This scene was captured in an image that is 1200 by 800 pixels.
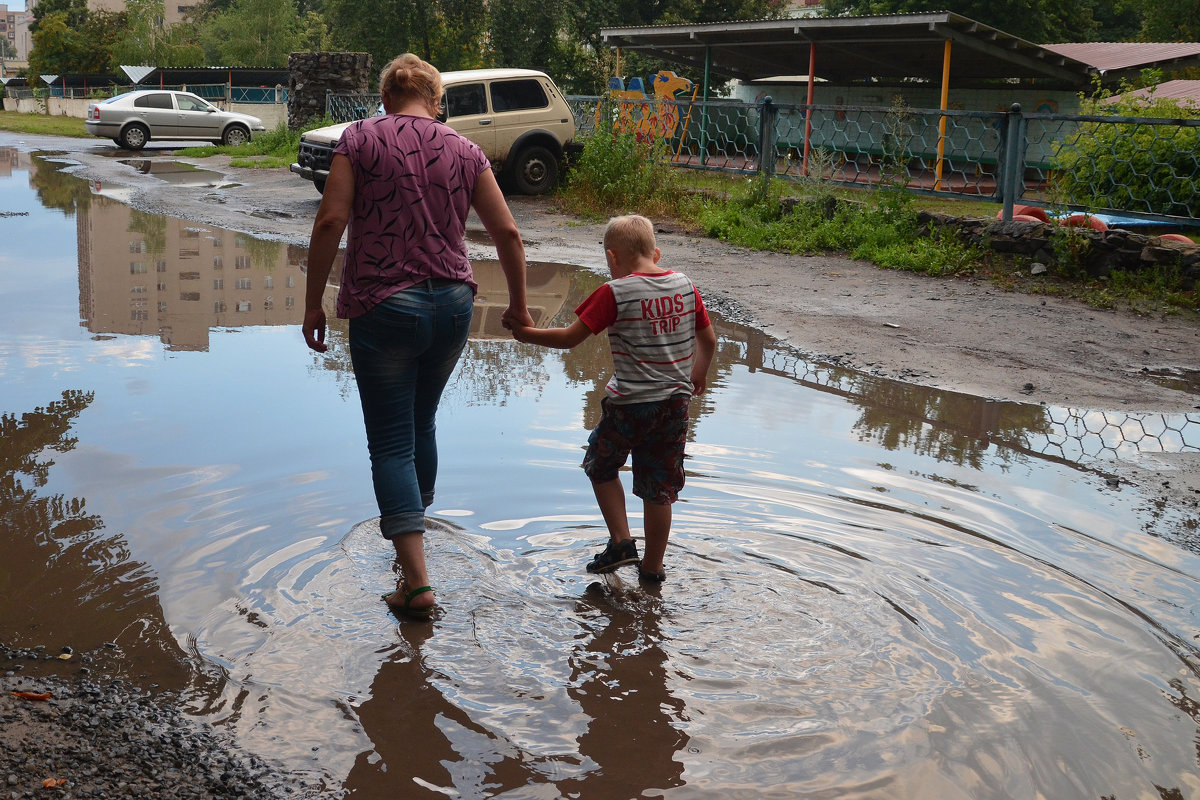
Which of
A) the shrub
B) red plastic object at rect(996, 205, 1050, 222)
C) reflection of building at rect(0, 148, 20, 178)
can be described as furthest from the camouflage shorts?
reflection of building at rect(0, 148, 20, 178)

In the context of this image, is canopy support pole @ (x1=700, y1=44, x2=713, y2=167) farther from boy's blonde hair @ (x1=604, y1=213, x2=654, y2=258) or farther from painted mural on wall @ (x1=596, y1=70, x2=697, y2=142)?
boy's blonde hair @ (x1=604, y1=213, x2=654, y2=258)

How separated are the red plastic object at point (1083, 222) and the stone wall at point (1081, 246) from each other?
104 millimetres

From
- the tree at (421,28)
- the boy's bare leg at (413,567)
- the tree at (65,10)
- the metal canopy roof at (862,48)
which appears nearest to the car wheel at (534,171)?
the metal canopy roof at (862,48)

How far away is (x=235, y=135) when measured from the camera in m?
28.2

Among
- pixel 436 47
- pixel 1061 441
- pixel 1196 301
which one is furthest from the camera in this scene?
pixel 436 47

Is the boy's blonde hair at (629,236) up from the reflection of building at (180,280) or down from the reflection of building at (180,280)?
up

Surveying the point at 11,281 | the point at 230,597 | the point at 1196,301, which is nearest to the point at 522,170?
the point at 11,281

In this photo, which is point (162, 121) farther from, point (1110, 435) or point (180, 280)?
point (1110, 435)

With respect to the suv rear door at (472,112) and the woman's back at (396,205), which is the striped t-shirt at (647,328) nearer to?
the woman's back at (396,205)

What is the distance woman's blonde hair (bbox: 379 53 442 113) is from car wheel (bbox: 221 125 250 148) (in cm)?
2662

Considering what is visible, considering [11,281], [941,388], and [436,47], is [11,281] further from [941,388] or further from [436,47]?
[436,47]

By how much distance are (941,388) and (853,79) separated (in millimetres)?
19079

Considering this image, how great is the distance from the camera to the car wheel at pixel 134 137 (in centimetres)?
2695

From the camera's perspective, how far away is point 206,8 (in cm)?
8325
